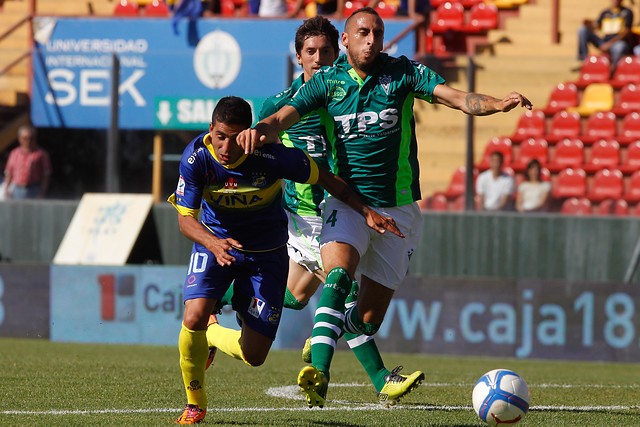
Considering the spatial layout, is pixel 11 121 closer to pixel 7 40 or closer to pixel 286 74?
pixel 7 40

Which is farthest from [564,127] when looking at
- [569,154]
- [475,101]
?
[475,101]

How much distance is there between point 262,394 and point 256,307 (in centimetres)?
130

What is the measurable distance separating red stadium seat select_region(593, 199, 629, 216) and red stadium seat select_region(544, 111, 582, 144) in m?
1.57

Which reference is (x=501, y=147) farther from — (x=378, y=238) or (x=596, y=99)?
(x=378, y=238)

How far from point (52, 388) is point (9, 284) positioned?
6724 millimetres

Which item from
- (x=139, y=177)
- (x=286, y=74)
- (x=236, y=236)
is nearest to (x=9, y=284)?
(x=139, y=177)

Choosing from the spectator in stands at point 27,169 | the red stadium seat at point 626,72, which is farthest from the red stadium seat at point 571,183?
the spectator in stands at point 27,169

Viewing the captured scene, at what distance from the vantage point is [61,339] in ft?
48.2

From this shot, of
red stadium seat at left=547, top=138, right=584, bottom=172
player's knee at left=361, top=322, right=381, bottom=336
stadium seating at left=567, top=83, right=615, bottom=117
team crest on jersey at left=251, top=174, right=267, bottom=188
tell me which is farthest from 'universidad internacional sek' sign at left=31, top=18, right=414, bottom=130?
team crest on jersey at left=251, top=174, right=267, bottom=188

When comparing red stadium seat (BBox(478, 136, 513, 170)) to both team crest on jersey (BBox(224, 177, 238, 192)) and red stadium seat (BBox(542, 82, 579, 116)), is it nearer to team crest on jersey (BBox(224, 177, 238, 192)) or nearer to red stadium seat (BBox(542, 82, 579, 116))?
red stadium seat (BBox(542, 82, 579, 116))

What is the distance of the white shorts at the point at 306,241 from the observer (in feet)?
28.3

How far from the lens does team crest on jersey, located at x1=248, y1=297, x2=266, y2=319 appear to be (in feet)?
23.6

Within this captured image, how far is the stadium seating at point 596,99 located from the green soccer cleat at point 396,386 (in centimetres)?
933

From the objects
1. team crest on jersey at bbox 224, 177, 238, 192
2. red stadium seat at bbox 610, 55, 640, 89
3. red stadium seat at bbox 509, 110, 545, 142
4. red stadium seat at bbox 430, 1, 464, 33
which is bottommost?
red stadium seat at bbox 509, 110, 545, 142
